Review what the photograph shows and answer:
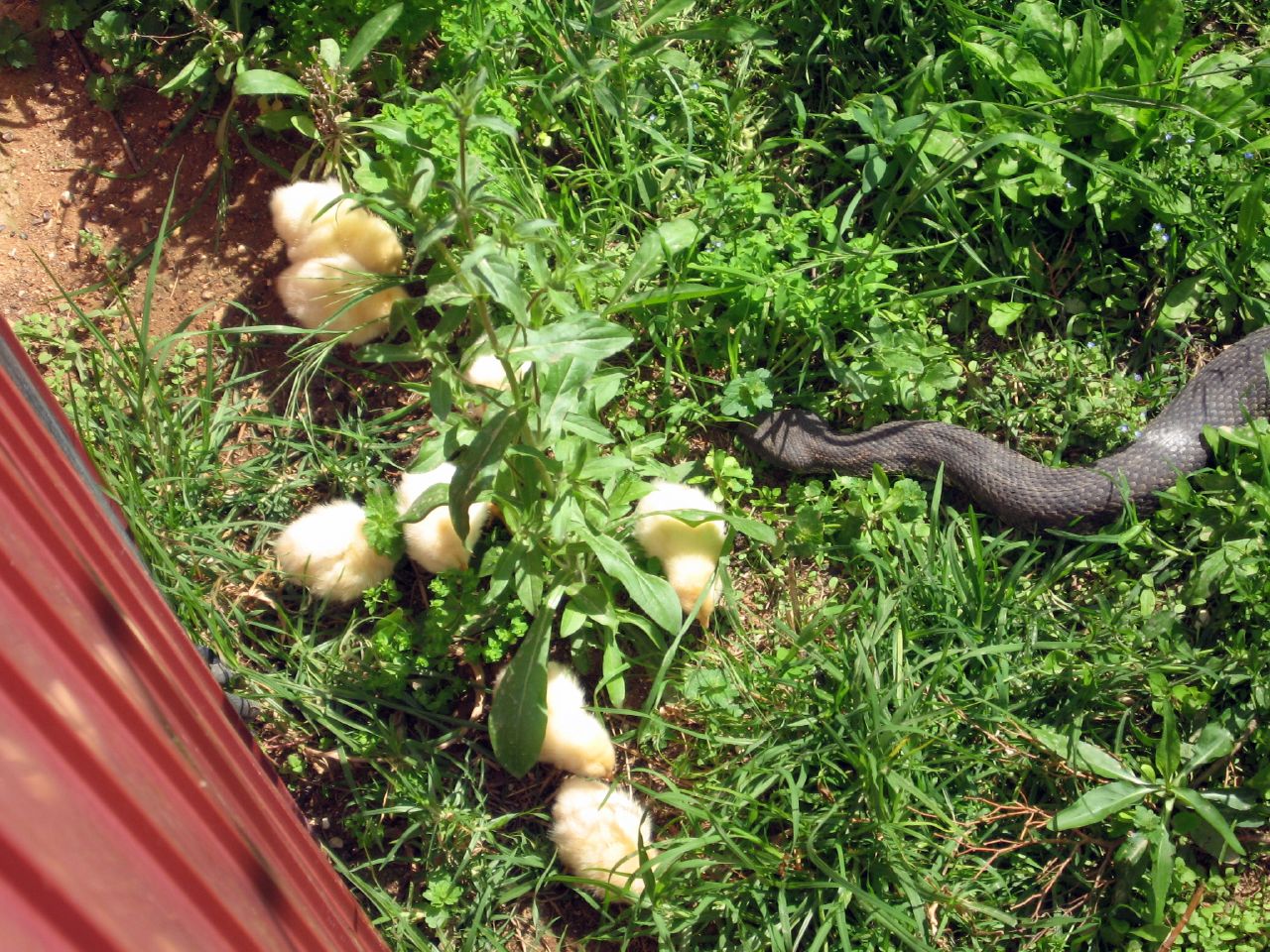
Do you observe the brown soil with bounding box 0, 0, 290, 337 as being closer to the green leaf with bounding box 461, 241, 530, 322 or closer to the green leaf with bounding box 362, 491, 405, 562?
the green leaf with bounding box 362, 491, 405, 562

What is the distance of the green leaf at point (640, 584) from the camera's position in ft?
9.43

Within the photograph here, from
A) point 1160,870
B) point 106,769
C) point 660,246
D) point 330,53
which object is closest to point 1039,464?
point 1160,870

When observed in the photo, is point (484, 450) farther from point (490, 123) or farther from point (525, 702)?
point (525, 702)

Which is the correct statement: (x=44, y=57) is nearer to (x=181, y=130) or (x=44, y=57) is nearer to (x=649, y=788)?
(x=181, y=130)

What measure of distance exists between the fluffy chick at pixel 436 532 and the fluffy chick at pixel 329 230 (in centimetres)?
79

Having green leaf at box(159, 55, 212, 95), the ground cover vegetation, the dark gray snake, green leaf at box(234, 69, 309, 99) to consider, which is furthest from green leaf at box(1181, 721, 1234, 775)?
green leaf at box(159, 55, 212, 95)

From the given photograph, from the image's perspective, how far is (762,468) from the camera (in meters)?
3.61

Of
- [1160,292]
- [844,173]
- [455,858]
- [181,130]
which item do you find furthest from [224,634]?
[1160,292]

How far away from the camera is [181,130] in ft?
12.8

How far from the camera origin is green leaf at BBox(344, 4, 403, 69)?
3143 millimetres

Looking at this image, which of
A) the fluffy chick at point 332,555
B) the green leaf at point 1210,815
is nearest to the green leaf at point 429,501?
the fluffy chick at point 332,555

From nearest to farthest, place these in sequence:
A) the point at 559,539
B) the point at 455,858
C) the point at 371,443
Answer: the point at 559,539 < the point at 455,858 < the point at 371,443

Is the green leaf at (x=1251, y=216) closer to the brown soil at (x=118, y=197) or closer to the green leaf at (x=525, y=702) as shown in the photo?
the green leaf at (x=525, y=702)

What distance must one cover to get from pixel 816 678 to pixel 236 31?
3081 millimetres
